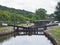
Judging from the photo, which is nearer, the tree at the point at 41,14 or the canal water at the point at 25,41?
the canal water at the point at 25,41

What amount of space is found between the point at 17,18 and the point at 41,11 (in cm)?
4831

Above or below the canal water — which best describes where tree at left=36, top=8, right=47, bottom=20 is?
above

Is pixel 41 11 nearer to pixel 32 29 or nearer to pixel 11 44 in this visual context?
pixel 32 29

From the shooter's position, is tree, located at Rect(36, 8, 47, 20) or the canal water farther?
tree, located at Rect(36, 8, 47, 20)

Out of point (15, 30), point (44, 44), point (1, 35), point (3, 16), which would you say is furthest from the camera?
point (3, 16)

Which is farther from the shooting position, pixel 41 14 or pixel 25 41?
pixel 41 14

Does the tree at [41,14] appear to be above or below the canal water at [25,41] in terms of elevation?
above

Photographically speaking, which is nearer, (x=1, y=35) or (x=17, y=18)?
(x=1, y=35)

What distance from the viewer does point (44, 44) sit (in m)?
36.0

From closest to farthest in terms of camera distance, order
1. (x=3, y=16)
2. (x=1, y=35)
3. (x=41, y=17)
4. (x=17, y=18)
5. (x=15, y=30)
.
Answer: (x=1, y=35)
(x=15, y=30)
(x=3, y=16)
(x=17, y=18)
(x=41, y=17)

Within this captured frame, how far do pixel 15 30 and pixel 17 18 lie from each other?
1867 inches

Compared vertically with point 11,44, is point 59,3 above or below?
above

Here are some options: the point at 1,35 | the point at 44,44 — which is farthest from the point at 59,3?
the point at 44,44

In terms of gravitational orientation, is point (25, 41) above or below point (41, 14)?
below
